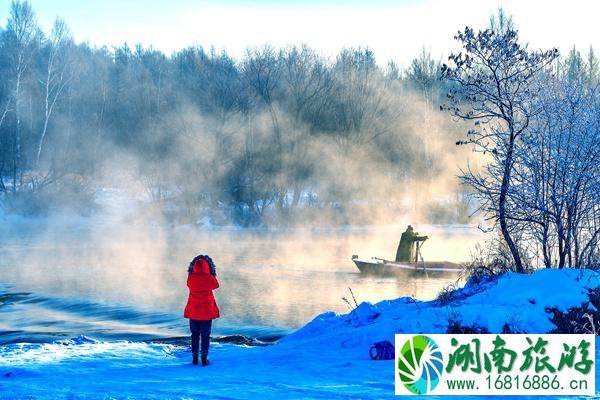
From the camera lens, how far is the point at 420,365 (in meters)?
9.70

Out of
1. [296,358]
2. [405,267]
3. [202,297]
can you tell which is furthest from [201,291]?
[405,267]

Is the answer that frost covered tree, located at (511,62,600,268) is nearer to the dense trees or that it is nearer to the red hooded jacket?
the red hooded jacket

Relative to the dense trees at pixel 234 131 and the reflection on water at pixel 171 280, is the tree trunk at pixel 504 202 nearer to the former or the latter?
the reflection on water at pixel 171 280

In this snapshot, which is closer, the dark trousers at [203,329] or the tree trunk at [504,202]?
the dark trousers at [203,329]

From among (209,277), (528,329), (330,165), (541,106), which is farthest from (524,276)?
(330,165)

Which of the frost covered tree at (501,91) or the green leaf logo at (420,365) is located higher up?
the frost covered tree at (501,91)

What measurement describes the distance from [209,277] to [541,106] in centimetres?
773

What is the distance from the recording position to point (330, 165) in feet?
186

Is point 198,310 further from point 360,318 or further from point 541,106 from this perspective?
point 541,106

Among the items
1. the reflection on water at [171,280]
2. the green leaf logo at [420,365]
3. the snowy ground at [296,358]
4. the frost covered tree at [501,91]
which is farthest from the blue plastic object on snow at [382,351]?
the reflection on water at [171,280]

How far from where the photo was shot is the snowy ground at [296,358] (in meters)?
9.22

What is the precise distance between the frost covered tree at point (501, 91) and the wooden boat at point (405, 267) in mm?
11488

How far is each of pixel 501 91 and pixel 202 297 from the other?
306 inches

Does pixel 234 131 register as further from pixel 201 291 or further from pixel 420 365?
pixel 420 365
